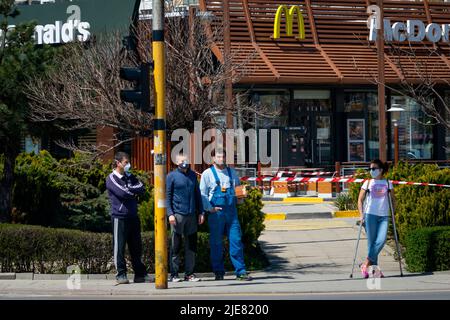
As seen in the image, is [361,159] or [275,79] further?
[361,159]

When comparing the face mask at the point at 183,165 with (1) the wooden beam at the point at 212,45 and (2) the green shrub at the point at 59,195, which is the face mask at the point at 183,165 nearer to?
(1) the wooden beam at the point at 212,45

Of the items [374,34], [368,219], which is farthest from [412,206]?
[374,34]

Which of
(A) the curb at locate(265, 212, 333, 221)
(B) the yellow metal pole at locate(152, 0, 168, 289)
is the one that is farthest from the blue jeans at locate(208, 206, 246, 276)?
(A) the curb at locate(265, 212, 333, 221)

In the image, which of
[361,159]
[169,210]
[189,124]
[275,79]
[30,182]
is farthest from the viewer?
Result: [361,159]

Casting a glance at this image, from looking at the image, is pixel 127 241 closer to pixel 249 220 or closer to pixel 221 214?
pixel 221 214

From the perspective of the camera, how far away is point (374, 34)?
3016cm

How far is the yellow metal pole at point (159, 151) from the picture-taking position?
12062mm

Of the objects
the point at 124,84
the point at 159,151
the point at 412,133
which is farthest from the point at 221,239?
the point at 412,133

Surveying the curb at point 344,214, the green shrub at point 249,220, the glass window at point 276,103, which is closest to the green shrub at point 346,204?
the curb at point 344,214

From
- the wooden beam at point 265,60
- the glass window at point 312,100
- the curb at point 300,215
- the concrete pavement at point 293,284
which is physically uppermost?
the wooden beam at point 265,60

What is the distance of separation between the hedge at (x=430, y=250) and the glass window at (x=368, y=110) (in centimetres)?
1816

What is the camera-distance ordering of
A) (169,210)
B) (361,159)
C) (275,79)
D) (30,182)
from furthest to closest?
(361,159) < (275,79) < (30,182) < (169,210)

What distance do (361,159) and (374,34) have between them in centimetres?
459

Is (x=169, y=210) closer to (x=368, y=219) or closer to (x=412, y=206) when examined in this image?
(x=368, y=219)
